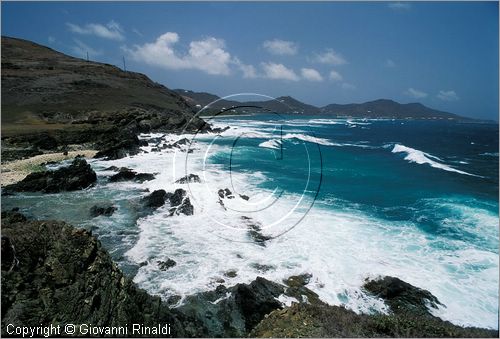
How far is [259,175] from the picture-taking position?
114 ft

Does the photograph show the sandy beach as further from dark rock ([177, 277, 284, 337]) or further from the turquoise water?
dark rock ([177, 277, 284, 337])

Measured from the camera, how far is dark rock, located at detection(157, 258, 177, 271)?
47.3 feet

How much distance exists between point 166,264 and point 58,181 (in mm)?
14784

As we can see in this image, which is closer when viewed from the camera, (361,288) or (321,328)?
(321,328)

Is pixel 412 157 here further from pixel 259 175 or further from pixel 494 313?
Result: pixel 494 313

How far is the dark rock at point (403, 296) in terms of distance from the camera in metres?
12.4

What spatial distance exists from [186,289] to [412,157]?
49.1 metres

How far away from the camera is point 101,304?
688cm

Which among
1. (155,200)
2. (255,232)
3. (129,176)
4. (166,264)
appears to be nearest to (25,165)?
(129,176)

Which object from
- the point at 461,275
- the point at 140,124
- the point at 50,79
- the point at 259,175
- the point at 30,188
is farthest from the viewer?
the point at 50,79

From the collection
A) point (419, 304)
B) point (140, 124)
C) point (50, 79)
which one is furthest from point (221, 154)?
point (50, 79)

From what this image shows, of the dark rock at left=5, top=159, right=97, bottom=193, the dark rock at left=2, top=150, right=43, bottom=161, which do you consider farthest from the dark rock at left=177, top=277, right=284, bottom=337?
the dark rock at left=2, top=150, right=43, bottom=161

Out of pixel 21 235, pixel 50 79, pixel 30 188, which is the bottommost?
pixel 30 188

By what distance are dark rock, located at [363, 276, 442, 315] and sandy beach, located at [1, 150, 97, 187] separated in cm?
2621
